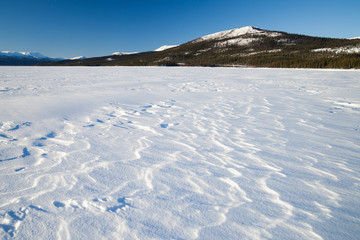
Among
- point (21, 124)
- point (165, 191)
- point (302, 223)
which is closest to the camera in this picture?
point (302, 223)

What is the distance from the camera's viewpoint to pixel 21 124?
385 cm

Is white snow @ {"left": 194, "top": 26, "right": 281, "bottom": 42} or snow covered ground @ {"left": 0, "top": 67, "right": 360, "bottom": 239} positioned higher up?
white snow @ {"left": 194, "top": 26, "right": 281, "bottom": 42}

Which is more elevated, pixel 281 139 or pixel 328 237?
pixel 281 139

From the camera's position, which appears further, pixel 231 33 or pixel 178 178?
pixel 231 33

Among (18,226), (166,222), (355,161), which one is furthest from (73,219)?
(355,161)

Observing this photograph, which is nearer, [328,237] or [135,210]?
[328,237]

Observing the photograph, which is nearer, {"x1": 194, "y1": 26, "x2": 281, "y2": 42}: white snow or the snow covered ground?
the snow covered ground

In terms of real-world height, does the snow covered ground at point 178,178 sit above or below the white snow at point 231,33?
below

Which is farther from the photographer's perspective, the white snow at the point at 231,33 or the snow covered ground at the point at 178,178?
the white snow at the point at 231,33

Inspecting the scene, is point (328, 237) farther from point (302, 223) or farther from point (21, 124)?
point (21, 124)

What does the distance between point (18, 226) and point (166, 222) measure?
4.09 ft

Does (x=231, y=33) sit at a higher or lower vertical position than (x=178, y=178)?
higher

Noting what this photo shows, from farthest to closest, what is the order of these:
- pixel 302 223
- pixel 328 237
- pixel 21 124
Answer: pixel 21 124 < pixel 302 223 < pixel 328 237

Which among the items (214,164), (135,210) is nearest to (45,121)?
(135,210)
